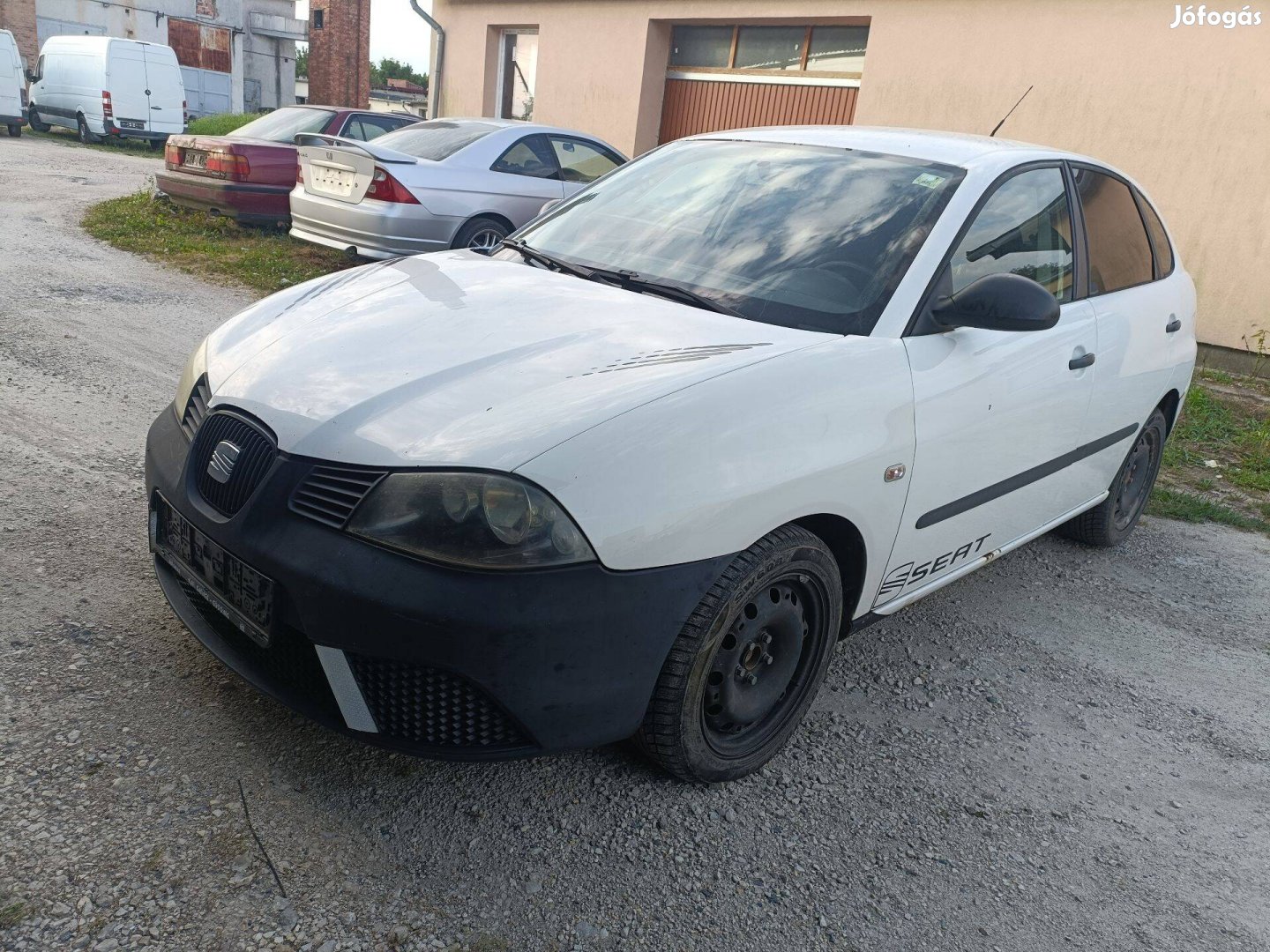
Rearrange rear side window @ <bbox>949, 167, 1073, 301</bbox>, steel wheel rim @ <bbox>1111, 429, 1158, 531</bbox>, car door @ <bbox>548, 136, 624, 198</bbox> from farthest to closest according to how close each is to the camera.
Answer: car door @ <bbox>548, 136, 624, 198</bbox> < steel wheel rim @ <bbox>1111, 429, 1158, 531</bbox> < rear side window @ <bbox>949, 167, 1073, 301</bbox>

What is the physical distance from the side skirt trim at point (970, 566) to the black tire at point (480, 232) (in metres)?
5.62

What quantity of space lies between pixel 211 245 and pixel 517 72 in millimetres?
6858

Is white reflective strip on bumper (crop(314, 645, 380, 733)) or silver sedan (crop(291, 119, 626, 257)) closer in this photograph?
white reflective strip on bumper (crop(314, 645, 380, 733))

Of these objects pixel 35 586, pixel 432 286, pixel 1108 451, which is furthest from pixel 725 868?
pixel 1108 451

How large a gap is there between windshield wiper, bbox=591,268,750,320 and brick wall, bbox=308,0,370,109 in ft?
104

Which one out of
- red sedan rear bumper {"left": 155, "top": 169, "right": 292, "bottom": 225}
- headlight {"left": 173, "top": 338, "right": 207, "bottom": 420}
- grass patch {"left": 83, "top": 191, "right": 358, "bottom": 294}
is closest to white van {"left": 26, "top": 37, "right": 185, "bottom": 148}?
grass patch {"left": 83, "top": 191, "right": 358, "bottom": 294}

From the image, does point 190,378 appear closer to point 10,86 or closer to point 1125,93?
point 1125,93

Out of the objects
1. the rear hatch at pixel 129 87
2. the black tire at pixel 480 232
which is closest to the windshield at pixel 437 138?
the black tire at pixel 480 232

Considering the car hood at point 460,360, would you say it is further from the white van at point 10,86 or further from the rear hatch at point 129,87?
the rear hatch at point 129,87

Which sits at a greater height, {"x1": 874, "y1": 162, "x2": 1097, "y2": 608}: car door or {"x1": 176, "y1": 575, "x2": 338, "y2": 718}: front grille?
{"x1": 874, "y1": 162, "x2": 1097, "y2": 608}: car door

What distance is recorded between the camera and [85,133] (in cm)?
2427

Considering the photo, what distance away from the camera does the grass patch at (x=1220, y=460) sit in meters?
5.50

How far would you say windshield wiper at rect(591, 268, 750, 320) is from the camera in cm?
302

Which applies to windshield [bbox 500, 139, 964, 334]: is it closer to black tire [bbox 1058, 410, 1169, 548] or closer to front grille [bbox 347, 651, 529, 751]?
front grille [bbox 347, 651, 529, 751]
